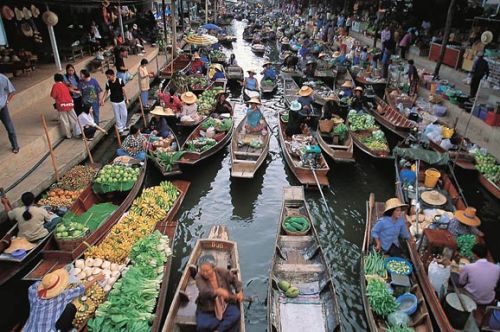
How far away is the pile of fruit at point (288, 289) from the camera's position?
629 centimetres

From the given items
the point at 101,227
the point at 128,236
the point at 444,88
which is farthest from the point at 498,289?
the point at 444,88

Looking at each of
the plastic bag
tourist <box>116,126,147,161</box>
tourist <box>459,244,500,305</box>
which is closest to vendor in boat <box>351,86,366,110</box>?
tourist <box>116,126,147,161</box>

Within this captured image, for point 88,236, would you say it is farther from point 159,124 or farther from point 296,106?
point 296,106

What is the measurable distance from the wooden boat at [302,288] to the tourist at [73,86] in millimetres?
7502

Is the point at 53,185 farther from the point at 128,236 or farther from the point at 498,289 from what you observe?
the point at 498,289

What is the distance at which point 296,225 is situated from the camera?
7832mm

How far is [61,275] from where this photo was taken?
5.56 m

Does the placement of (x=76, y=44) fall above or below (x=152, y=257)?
above

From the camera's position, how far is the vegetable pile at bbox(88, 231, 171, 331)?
5.39 meters

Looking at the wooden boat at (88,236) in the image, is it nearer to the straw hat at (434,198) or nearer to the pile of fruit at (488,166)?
the straw hat at (434,198)

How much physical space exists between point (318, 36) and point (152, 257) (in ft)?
102

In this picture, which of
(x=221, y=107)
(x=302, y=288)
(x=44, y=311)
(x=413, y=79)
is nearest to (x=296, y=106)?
(x=221, y=107)

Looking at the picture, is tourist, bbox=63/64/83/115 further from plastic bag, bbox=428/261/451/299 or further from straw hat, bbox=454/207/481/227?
straw hat, bbox=454/207/481/227

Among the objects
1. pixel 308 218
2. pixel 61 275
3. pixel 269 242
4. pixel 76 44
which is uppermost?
pixel 76 44
